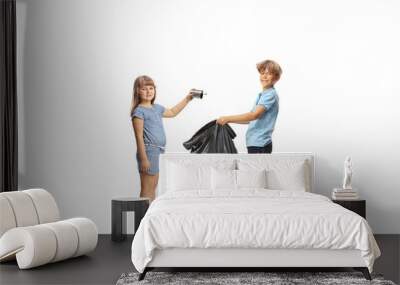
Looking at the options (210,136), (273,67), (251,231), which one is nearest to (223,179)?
(210,136)

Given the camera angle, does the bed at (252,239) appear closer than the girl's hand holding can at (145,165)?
Yes

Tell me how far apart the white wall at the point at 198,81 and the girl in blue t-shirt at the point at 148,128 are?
83 mm

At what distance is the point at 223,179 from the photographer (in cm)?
656

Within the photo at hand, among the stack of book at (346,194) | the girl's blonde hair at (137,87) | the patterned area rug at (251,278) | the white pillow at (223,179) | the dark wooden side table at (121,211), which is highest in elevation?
the girl's blonde hair at (137,87)

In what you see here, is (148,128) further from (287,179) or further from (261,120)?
(287,179)

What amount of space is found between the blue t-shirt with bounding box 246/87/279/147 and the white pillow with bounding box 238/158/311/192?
13.9 inches

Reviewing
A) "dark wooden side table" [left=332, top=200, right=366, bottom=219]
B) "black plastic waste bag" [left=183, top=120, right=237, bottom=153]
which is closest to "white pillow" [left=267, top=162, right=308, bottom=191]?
"dark wooden side table" [left=332, top=200, right=366, bottom=219]

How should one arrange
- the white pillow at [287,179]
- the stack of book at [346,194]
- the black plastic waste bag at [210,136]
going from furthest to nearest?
the black plastic waste bag at [210,136], the stack of book at [346,194], the white pillow at [287,179]

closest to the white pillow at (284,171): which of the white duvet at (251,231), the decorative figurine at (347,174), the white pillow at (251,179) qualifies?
the white pillow at (251,179)

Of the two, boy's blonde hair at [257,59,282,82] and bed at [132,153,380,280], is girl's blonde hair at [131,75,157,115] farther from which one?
bed at [132,153,380,280]

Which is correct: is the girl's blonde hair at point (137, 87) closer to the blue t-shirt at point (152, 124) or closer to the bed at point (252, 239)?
the blue t-shirt at point (152, 124)

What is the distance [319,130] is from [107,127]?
2.39 meters

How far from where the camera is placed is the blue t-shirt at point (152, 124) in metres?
7.40

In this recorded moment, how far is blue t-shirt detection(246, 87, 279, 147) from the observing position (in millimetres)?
7344
